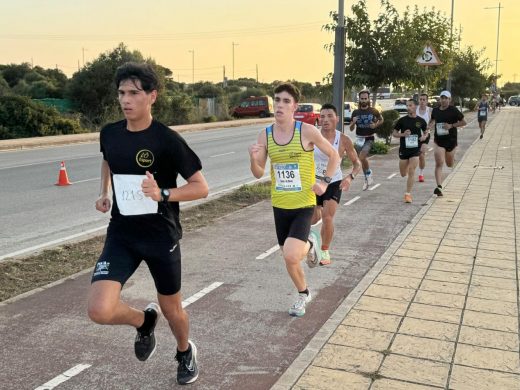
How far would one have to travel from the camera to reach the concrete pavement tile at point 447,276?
5.76 m

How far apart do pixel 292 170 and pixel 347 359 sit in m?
1.66

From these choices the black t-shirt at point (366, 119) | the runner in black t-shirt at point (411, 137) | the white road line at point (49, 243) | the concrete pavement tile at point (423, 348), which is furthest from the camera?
the black t-shirt at point (366, 119)

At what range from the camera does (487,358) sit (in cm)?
400

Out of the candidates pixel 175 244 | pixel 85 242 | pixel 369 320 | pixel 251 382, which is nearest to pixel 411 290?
pixel 369 320

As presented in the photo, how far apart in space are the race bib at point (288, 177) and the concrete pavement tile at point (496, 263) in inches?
107

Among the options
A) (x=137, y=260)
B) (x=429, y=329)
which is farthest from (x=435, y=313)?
(x=137, y=260)

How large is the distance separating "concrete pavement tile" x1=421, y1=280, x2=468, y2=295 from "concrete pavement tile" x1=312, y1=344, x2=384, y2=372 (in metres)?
1.66

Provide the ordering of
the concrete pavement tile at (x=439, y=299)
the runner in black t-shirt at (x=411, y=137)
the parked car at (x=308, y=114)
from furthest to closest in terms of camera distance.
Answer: the parked car at (x=308, y=114) < the runner in black t-shirt at (x=411, y=137) < the concrete pavement tile at (x=439, y=299)

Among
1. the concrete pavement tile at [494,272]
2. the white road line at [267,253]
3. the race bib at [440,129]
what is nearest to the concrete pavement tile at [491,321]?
the concrete pavement tile at [494,272]

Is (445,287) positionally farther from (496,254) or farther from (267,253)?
(267,253)

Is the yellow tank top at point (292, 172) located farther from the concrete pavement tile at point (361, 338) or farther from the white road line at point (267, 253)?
the white road line at point (267, 253)

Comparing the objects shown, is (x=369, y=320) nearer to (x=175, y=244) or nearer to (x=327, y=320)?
(x=327, y=320)

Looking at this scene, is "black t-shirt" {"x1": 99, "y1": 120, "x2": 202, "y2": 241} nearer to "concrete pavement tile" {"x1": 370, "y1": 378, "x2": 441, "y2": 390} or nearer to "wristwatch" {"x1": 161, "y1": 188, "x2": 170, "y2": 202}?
"wristwatch" {"x1": 161, "y1": 188, "x2": 170, "y2": 202}

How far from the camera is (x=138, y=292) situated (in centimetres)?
546
